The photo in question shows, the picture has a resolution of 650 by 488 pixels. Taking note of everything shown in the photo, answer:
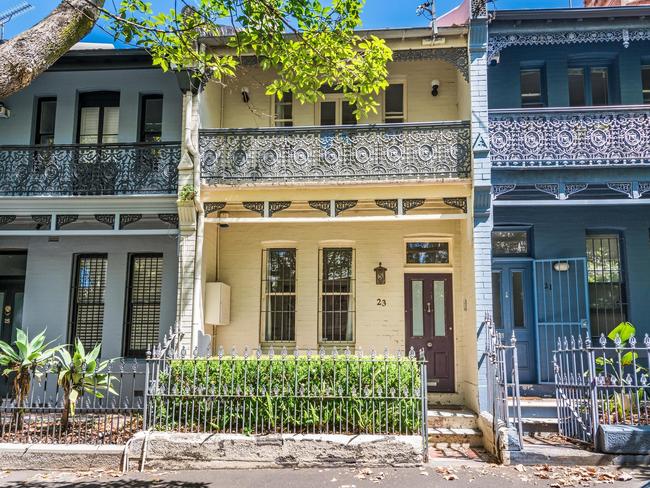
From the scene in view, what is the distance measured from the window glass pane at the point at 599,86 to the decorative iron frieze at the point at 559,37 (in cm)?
175

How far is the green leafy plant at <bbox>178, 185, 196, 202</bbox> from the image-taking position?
10.6 m

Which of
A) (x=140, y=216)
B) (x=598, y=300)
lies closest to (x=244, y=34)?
(x=140, y=216)

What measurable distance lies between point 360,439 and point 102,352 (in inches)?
265

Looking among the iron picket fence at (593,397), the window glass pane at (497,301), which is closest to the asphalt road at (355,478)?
the iron picket fence at (593,397)

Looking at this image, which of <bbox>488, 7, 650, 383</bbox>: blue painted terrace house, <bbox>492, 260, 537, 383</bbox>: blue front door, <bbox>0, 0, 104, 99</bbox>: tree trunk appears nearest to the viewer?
<bbox>0, 0, 104, 99</bbox>: tree trunk

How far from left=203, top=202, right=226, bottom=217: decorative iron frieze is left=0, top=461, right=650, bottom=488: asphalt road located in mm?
4923

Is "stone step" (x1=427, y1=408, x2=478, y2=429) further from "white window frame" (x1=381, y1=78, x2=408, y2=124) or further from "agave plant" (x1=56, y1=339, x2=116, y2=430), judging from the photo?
"white window frame" (x1=381, y1=78, x2=408, y2=124)

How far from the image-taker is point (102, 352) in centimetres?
1209

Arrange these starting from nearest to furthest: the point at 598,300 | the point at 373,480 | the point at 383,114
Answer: the point at 373,480
the point at 598,300
the point at 383,114

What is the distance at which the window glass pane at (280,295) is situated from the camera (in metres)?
12.5

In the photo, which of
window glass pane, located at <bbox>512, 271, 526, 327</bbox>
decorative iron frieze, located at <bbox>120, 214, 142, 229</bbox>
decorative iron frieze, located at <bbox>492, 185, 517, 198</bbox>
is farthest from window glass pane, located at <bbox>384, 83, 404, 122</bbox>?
decorative iron frieze, located at <bbox>120, 214, 142, 229</bbox>

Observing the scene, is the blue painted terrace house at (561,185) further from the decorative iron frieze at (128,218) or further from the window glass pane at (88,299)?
the window glass pane at (88,299)

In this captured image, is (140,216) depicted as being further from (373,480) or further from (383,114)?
(373,480)

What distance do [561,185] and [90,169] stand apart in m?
8.87
